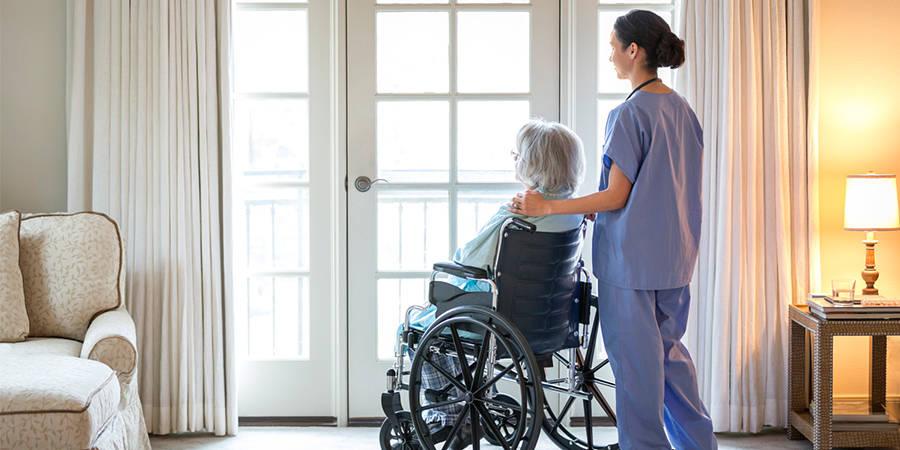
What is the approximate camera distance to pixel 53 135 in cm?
281

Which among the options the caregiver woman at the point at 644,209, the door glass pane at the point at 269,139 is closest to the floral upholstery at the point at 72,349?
the door glass pane at the point at 269,139

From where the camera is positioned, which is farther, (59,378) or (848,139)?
(848,139)

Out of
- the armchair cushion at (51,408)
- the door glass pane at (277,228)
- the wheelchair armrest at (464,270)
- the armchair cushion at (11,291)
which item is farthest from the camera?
the door glass pane at (277,228)

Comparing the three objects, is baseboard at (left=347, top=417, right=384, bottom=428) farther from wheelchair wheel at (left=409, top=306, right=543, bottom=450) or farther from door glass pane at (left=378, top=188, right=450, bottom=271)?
wheelchair wheel at (left=409, top=306, right=543, bottom=450)

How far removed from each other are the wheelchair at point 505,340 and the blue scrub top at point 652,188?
6.7 inches

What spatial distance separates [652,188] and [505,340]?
634 mm

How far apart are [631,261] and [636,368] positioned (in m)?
0.33

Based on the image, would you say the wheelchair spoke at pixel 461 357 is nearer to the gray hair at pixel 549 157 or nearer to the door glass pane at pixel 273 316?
the gray hair at pixel 549 157

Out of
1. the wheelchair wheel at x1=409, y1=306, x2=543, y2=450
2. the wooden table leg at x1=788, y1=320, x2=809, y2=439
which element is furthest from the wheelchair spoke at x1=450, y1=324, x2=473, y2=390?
the wooden table leg at x1=788, y1=320, x2=809, y2=439

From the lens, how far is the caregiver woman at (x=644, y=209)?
195cm

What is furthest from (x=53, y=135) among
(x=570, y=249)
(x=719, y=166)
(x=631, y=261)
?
(x=719, y=166)

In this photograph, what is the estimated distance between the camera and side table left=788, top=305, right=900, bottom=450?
2.41 m

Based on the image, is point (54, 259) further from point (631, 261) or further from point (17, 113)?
point (631, 261)

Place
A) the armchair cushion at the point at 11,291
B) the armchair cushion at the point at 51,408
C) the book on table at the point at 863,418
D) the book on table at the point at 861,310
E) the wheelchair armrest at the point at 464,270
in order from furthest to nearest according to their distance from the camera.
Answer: the book on table at the point at 863,418
the book on table at the point at 861,310
the armchair cushion at the point at 11,291
the wheelchair armrest at the point at 464,270
the armchair cushion at the point at 51,408
